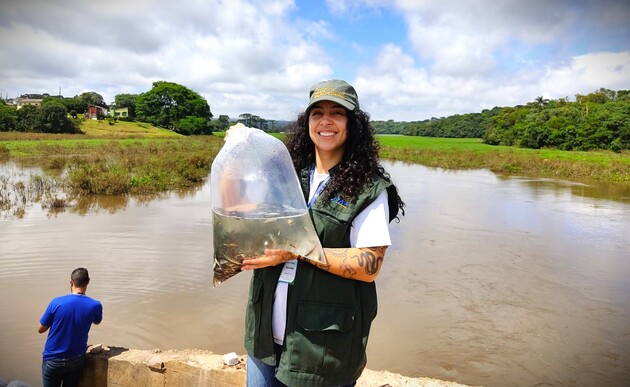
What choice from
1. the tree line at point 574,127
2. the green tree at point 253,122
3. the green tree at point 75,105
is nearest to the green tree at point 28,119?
the green tree at point 75,105

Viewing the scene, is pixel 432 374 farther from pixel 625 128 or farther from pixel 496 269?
pixel 625 128

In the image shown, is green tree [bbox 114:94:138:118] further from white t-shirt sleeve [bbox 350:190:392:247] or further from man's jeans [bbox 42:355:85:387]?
white t-shirt sleeve [bbox 350:190:392:247]

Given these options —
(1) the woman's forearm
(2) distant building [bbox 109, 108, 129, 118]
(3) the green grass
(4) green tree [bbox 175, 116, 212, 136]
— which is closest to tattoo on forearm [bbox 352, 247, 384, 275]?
(1) the woman's forearm

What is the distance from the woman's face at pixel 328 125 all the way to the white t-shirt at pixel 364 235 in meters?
0.25

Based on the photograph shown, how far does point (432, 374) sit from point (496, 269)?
3.88 m

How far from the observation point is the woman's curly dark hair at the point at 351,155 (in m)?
1.37

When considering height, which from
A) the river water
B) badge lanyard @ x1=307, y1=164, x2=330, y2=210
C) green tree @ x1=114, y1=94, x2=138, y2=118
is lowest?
the river water

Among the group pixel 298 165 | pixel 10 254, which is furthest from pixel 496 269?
pixel 10 254

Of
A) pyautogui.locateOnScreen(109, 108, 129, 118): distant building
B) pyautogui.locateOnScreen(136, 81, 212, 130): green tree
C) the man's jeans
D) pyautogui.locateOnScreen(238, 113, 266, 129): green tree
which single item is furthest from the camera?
pyautogui.locateOnScreen(109, 108, 129, 118): distant building

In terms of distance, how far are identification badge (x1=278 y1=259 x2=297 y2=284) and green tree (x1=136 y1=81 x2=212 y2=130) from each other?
59.3m

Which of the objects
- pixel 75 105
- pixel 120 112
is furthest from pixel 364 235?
pixel 120 112

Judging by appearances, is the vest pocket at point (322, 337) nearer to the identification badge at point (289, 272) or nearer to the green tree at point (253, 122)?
the identification badge at point (289, 272)

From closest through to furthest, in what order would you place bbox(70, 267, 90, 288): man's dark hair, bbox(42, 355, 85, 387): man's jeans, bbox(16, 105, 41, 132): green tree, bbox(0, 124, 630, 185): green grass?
bbox(42, 355, 85, 387): man's jeans
bbox(70, 267, 90, 288): man's dark hair
bbox(0, 124, 630, 185): green grass
bbox(16, 105, 41, 132): green tree

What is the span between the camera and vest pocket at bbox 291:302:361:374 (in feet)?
4.29
